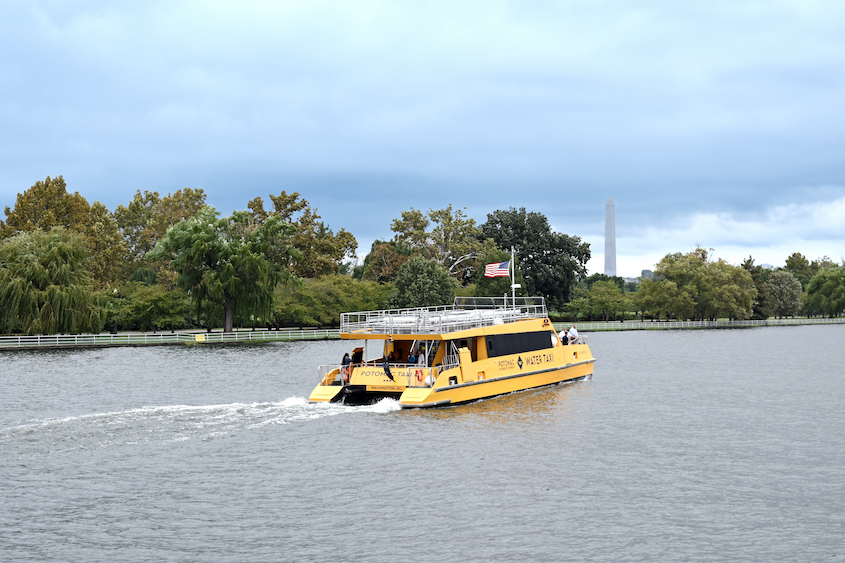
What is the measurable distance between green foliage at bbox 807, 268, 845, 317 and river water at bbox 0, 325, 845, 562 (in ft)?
401

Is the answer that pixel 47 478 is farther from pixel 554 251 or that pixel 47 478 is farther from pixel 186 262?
pixel 554 251

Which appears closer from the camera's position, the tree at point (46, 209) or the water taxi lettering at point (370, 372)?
the water taxi lettering at point (370, 372)

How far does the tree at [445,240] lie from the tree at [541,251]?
24.7 feet

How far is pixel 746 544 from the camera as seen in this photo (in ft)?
52.1

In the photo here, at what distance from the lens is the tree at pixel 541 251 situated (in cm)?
12350

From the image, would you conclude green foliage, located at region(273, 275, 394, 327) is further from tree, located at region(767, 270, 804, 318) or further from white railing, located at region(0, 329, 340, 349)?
tree, located at region(767, 270, 804, 318)

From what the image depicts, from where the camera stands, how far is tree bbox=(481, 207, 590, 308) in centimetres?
12350

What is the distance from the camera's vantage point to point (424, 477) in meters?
21.0

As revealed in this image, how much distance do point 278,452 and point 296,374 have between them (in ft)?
76.0

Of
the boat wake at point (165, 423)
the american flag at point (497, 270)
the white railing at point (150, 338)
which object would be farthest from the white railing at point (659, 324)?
the boat wake at point (165, 423)

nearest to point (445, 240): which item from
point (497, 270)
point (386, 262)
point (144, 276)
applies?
point (386, 262)

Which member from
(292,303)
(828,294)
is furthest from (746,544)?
(828,294)

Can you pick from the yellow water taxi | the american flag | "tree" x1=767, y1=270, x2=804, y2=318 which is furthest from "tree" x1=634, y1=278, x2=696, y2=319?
the yellow water taxi

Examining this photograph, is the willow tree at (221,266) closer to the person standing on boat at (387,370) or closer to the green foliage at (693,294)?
the person standing on boat at (387,370)
